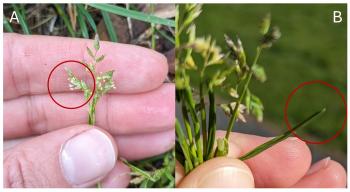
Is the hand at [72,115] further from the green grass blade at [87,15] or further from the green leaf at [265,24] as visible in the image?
the green leaf at [265,24]

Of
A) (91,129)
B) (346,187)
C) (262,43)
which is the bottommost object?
(346,187)

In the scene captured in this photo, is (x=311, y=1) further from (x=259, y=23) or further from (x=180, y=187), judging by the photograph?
(x=180, y=187)

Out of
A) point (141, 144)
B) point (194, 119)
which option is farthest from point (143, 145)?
point (194, 119)

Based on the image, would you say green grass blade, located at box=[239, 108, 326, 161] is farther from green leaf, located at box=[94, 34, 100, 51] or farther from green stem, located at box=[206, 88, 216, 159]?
green leaf, located at box=[94, 34, 100, 51]

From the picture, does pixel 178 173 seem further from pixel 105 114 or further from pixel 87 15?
pixel 87 15

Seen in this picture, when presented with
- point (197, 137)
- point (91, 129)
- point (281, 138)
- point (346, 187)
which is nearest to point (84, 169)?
point (91, 129)

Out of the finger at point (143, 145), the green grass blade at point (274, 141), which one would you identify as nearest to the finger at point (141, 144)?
the finger at point (143, 145)

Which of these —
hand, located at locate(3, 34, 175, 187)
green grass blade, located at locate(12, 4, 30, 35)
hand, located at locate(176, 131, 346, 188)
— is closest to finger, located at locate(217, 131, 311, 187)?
hand, located at locate(176, 131, 346, 188)
